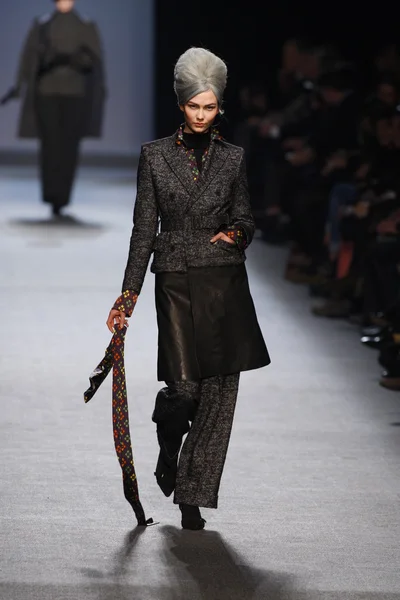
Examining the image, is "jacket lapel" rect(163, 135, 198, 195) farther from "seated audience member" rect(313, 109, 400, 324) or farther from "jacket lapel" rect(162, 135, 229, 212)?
"seated audience member" rect(313, 109, 400, 324)

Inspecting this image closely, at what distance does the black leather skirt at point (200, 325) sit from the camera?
11.1ft

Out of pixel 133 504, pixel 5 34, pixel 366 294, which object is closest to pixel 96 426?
pixel 133 504

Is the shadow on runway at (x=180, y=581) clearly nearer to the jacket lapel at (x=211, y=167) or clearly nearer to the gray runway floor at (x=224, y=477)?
the gray runway floor at (x=224, y=477)

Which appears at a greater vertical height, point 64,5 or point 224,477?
point 64,5

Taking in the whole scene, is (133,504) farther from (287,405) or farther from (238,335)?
(287,405)

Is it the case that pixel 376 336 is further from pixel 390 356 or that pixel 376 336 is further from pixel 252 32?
pixel 252 32

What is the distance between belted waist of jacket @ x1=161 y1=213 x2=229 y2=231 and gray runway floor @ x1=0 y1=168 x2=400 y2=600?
2.39 feet

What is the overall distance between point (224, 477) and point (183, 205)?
0.96 metres

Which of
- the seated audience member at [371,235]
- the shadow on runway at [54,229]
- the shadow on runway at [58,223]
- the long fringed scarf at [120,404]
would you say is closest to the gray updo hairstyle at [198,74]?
the long fringed scarf at [120,404]

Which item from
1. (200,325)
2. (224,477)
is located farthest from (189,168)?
(224,477)

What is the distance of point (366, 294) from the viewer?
621 centimetres

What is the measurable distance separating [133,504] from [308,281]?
419cm

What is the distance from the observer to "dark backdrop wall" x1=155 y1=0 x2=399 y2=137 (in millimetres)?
11141

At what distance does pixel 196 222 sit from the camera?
3365mm
